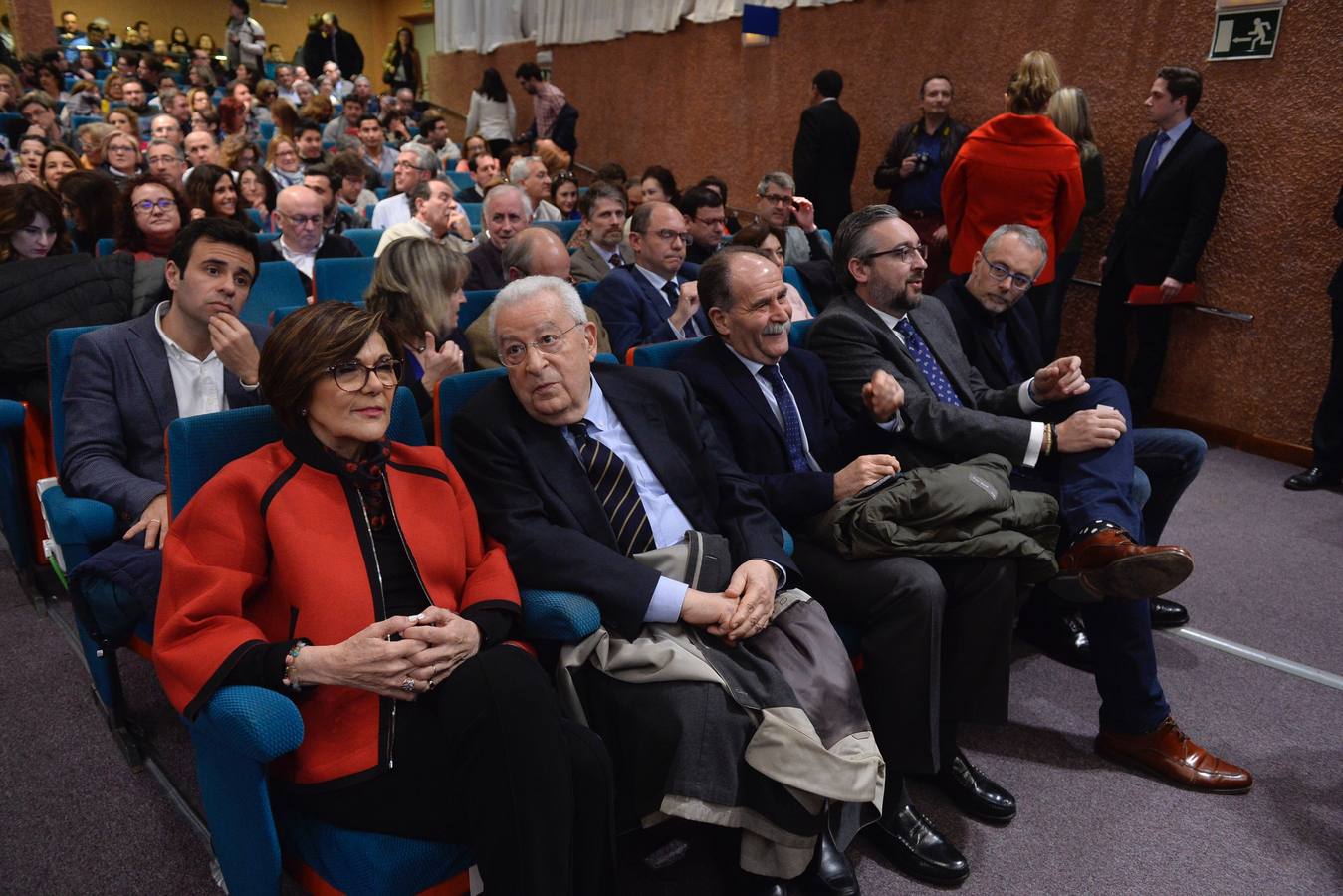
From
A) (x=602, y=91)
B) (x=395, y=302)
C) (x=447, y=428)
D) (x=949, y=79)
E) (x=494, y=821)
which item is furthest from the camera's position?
(x=602, y=91)

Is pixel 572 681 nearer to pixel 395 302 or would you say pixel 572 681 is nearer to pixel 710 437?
pixel 710 437

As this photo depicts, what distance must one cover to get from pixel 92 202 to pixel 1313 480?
4950mm

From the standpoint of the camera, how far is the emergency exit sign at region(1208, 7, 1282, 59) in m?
3.87

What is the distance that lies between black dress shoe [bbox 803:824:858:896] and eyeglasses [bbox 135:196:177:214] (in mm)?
2922

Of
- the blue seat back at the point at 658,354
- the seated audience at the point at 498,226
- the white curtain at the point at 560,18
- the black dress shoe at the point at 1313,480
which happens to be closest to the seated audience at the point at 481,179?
the seated audience at the point at 498,226

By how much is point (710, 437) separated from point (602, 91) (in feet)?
25.4

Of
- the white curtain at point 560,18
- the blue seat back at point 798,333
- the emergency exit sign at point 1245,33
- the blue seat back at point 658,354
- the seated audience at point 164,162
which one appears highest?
the white curtain at point 560,18

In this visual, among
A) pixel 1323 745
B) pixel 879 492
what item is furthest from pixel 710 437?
pixel 1323 745

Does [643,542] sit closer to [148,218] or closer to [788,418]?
[788,418]

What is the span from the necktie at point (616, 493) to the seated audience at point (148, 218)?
2100 mm

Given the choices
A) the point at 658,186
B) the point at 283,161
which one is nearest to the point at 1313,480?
the point at 658,186

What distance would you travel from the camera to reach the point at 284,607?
4.69 ft

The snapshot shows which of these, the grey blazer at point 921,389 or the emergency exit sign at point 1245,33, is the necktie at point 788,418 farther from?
the emergency exit sign at point 1245,33

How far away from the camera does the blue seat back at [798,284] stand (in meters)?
3.35
